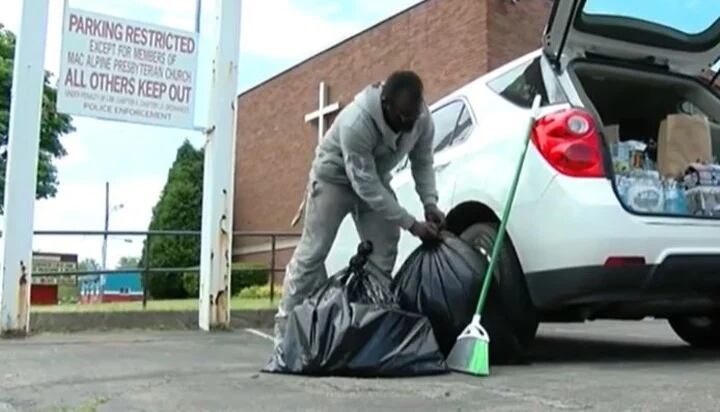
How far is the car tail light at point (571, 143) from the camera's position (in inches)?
144

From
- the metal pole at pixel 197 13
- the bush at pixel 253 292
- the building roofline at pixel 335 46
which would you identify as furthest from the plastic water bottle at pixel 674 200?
the building roofline at pixel 335 46

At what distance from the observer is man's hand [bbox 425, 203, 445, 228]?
4.09 metres

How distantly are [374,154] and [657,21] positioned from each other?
165cm

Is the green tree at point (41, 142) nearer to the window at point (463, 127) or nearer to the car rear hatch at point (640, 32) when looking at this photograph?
the window at point (463, 127)

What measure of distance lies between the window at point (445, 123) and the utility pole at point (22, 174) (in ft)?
9.14

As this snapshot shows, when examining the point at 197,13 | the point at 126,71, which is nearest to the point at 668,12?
the point at 197,13

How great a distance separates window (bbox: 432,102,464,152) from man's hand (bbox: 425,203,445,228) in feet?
1.89

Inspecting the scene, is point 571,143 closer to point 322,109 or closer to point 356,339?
point 356,339

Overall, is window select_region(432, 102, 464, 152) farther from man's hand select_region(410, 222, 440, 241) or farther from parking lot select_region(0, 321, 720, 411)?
parking lot select_region(0, 321, 720, 411)

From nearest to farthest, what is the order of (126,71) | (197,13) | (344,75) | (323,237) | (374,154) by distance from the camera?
(374,154) < (323,237) < (126,71) < (197,13) < (344,75)

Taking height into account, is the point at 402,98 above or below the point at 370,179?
above

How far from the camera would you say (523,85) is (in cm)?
420

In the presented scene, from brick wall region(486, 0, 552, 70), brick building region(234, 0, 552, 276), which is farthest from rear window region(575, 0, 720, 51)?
brick building region(234, 0, 552, 276)

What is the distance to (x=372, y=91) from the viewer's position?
158 inches
